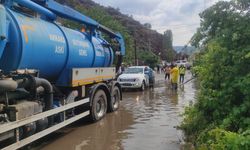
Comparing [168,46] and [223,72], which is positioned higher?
[168,46]

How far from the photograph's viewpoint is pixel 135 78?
79.1 ft

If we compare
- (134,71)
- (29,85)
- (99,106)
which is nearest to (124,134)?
(99,106)

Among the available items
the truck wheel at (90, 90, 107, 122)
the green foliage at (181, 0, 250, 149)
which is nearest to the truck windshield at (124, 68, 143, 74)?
the truck wheel at (90, 90, 107, 122)

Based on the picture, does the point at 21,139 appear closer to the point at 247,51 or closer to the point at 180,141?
the point at 180,141

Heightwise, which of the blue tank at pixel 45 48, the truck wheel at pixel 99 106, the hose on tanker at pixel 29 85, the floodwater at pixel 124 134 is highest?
the blue tank at pixel 45 48

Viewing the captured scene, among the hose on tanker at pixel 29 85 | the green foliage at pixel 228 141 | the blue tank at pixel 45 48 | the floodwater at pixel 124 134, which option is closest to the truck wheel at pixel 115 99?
the floodwater at pixel 124 134

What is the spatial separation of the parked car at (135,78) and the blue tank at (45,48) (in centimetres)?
1154

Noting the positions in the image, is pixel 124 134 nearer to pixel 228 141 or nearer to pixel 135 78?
pixel 228 141

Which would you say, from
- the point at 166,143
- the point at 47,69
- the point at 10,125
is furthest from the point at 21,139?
the point at 166,143

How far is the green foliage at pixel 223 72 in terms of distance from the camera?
711cm

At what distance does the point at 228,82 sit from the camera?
7762mm

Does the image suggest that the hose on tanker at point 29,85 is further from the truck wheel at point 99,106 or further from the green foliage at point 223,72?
the green foliage at point 223,72

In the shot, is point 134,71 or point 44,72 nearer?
point 44,72

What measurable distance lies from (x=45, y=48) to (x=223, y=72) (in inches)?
152
